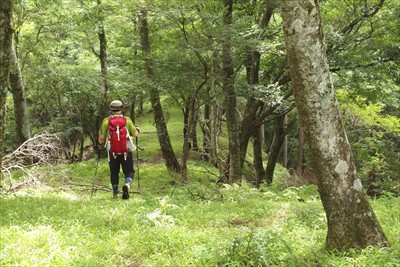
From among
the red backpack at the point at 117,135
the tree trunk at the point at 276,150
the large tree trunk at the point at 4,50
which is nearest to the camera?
the large tree trunk at the point at 4,50

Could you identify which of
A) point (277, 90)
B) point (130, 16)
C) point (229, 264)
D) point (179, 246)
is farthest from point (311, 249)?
point (130, 16)

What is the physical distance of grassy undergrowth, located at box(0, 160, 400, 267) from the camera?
149 inches

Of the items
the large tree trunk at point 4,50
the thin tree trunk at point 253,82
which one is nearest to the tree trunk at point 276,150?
the thin tree trunk at point 253,82

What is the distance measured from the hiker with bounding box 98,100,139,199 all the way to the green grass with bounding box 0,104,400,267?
79 centimetres

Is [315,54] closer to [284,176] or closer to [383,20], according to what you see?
[383,20]

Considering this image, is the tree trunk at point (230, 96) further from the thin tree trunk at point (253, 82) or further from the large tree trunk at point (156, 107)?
the large tree trunk at point (156, 107)

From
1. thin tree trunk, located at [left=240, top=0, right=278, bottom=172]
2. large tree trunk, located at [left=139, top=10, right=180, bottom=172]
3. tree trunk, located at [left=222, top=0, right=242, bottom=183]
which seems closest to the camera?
tree trunk, located at [left=222, top=0, right=242, bottom=183]

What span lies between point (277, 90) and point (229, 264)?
24.7ft

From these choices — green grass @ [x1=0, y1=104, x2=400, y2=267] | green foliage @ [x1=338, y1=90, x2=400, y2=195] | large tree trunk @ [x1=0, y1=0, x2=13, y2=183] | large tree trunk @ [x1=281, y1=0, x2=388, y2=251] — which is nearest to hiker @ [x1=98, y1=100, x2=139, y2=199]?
green grass @ [x1=0, y1=104, x2=400, y2=267]

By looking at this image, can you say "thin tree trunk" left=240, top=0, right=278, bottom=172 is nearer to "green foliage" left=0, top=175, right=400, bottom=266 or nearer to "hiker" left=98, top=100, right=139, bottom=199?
"hiker" left=98, top=100, right=139, bottom=199

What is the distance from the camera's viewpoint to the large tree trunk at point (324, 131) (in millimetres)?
3756

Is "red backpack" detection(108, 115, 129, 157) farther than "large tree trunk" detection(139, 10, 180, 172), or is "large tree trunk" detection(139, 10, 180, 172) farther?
"large tree trunk" detection(139, 10, 180, 172)

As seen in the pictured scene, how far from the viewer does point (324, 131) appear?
12.5ft

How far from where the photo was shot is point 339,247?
3.99 m
